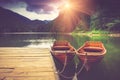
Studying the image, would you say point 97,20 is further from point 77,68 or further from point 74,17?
point 77,68

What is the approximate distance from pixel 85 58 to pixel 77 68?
2700 millimetres

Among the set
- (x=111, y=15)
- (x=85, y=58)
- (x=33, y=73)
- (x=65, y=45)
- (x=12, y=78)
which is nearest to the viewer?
(x=12, y=78)

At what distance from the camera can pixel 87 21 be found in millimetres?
99875

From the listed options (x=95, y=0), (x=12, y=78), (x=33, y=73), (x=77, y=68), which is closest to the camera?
(x=12, y=78)

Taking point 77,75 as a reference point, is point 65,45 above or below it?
above

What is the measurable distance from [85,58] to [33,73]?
686 cm

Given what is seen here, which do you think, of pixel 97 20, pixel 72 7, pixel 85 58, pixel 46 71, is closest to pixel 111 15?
pixel 97 20

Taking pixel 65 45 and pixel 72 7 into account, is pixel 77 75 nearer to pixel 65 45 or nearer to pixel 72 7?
pixel 65 45

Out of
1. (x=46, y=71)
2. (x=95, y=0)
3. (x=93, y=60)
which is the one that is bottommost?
(x=93, y=60)

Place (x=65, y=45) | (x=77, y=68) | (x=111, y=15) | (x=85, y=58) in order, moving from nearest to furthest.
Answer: (x=85, y=58) < (x=77, y=68) < (x=65, y=45) < (x=111, y=15)

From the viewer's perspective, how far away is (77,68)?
17.2m

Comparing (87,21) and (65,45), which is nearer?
(65,45)

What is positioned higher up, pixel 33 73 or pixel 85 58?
pixel 33 73

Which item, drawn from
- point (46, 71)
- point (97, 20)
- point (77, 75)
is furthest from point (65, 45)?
point (97, 20)
